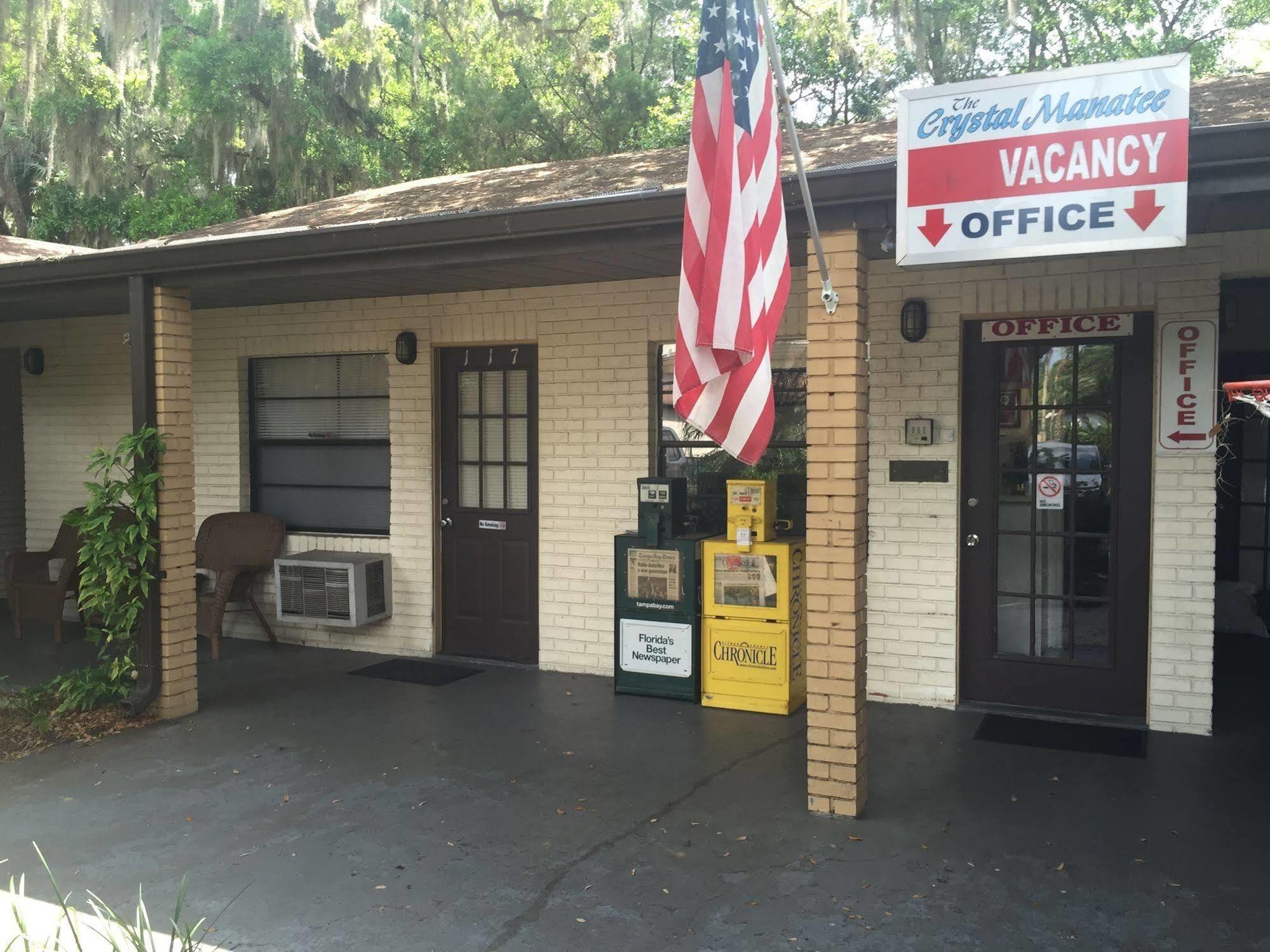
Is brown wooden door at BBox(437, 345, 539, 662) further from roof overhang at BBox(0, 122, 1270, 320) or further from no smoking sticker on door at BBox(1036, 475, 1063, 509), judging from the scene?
no smoking sticker on door at BBox(1036, 475, 1063, 509)

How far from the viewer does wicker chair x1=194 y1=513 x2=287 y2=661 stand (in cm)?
800

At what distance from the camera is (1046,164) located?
395cm

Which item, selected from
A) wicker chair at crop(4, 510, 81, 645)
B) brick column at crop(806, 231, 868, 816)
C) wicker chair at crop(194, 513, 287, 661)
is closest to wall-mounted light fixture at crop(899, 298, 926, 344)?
brick column at crop(806, 231, 868, 816)

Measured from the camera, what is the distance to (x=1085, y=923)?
143 inches

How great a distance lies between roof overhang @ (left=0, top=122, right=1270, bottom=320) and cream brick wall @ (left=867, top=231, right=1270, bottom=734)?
41 centimetres

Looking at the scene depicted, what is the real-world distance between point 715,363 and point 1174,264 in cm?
333

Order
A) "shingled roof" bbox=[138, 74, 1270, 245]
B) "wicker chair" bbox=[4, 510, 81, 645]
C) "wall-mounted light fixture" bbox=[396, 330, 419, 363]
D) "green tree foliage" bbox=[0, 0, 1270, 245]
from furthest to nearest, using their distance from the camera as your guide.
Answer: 1. "green tree foliage" bbox=[0, 0, 1270, 245]
2. "wicker chair" bbox=[4, 510, 81, 645]
3. "wall-mounted light fixture" bbox=[396, 330, 419, 363]
4. "shingled roof" bbox=[138, 74, 1270, 245]

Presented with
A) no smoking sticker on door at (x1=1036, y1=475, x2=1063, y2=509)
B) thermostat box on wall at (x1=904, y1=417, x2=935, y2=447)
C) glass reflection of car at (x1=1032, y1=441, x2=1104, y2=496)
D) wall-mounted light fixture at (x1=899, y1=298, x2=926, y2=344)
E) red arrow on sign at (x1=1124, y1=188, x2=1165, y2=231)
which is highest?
red arrow on sign at (x1=1124, y1=188, x2=1165, y2=231)

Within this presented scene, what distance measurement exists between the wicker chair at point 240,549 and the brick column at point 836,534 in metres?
4.96

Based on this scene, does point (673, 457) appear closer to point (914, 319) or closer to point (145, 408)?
point (914, 319)

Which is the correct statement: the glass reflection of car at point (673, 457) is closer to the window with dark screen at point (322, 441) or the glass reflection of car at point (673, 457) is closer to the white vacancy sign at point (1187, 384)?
the window with dark screen at point (322, 441)

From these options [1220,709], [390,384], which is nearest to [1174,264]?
[1220,709]

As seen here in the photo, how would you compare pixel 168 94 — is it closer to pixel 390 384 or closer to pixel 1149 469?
pixel 390 384

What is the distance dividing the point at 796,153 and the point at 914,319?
102 inches
